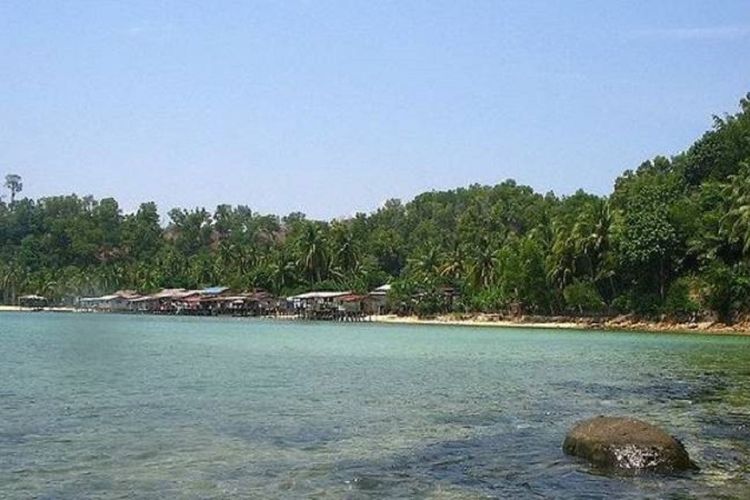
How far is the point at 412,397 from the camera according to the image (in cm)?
2455

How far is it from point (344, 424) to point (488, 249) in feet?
303

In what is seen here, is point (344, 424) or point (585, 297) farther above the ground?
point (585, 297)

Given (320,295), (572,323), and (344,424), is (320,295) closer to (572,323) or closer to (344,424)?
(572,323)

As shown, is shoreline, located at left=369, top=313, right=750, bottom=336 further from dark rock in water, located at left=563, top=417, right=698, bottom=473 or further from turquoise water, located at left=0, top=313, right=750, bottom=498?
dark rock in water, located at left=563, top=417, right=698, bottom=473

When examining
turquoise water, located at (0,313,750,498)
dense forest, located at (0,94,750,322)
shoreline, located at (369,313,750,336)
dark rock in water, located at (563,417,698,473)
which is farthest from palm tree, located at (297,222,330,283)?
dark rock in water, located at (563,417,698,473)

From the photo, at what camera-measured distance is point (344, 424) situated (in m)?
18.9

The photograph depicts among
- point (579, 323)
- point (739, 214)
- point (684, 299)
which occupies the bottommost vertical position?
point (579, 323)

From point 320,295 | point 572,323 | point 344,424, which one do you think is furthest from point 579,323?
point 344,424

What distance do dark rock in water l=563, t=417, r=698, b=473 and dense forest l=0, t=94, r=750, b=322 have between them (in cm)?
5971

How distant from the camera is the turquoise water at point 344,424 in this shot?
12.8 m

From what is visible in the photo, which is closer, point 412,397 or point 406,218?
point 412,397

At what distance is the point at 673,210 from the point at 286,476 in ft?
244

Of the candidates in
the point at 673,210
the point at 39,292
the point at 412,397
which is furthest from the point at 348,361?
the point at 39,292

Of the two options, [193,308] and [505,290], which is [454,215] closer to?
[193,308]
